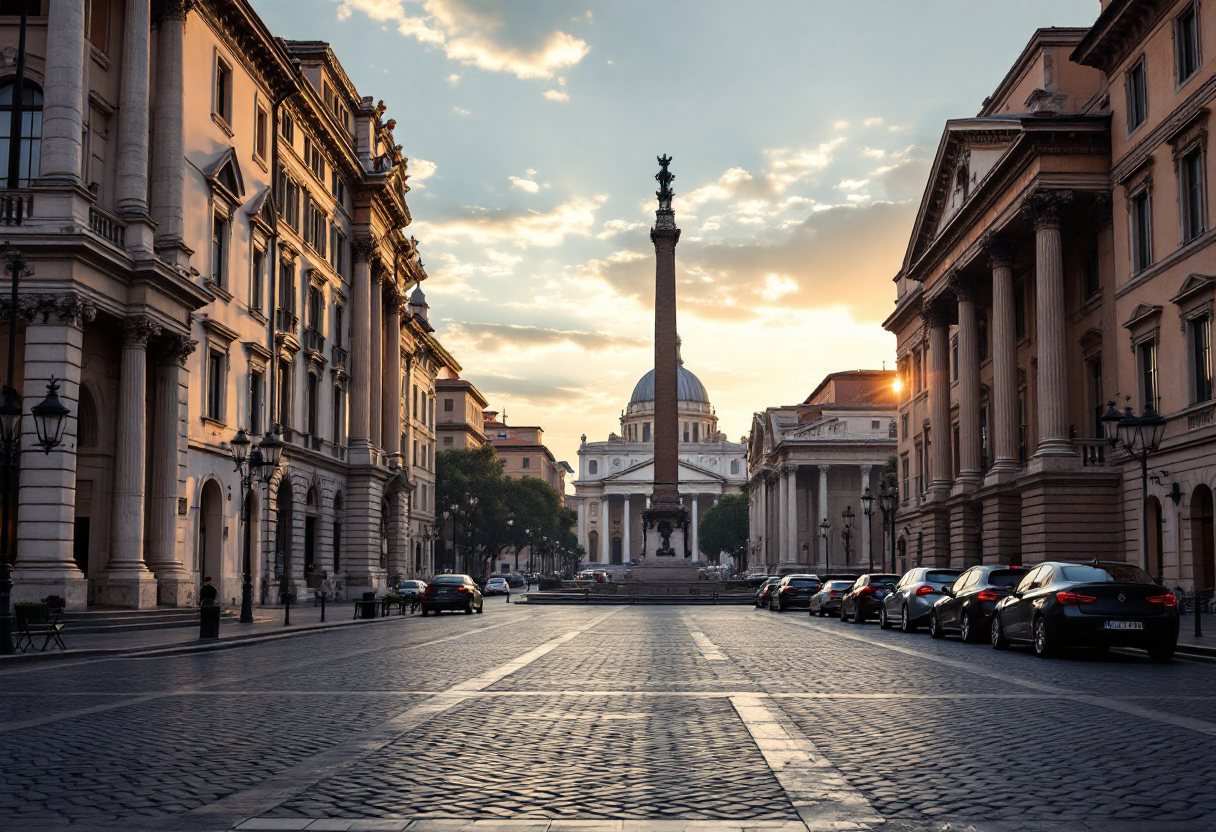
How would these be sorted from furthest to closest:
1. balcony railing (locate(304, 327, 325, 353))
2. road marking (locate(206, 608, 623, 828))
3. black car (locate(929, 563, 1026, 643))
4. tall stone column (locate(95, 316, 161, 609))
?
balcony railing (locate(304, 327, 325, 353)), tall stone column (locate(95, 316, 161, 609)), black car (locate(929, 563, 1026, 643)), road marking (locate(206, 608, 623, 828))

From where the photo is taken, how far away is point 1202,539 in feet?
114

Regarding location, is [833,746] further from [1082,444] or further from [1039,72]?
[1039,72]

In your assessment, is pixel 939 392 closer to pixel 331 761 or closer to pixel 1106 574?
pixel 1106 574

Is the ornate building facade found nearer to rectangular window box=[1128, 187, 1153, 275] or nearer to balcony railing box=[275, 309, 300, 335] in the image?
balcony railing box=[275, 309, 300, 335]

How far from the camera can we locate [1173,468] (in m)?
35.9

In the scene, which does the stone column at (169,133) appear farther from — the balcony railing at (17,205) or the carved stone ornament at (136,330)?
the balcony railing at (17,205)

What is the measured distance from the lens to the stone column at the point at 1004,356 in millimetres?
48312

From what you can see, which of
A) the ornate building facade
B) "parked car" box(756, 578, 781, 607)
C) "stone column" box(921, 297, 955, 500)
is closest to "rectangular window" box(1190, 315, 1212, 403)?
"parked car" box(756, 578, 781, 607)

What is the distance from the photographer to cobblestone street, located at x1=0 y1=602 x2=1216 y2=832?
24.1 ft

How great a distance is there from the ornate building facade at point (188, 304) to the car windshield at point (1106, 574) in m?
18.2

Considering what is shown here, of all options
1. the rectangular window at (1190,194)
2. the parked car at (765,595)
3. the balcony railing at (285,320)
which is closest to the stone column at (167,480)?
the balcony railing at (285,320)

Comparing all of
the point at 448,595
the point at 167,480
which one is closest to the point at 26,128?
the point at 167,480

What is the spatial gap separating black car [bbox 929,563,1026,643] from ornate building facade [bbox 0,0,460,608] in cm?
1591

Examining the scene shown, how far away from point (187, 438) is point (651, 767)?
30265mm
